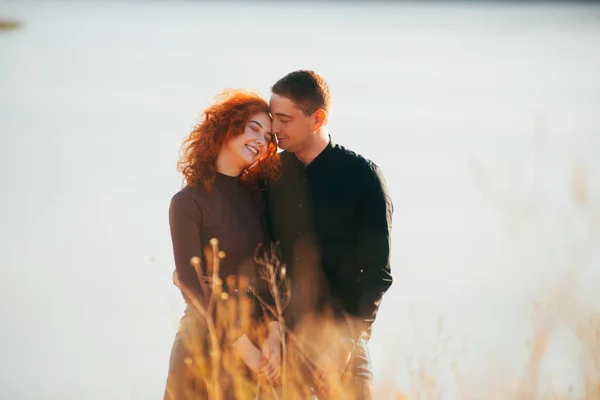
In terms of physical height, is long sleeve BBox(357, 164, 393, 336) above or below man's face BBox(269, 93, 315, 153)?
below

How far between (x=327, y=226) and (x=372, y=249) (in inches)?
7.9

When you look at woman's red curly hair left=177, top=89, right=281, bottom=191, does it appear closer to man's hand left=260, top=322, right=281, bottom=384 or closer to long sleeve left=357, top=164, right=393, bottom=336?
long sleeve left=357, top=164, right=393, bottom=336

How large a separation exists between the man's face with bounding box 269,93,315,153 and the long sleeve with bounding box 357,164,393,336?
0.33 metres

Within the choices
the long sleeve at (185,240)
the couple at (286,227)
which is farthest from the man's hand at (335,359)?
the long sleeve at (185,240)

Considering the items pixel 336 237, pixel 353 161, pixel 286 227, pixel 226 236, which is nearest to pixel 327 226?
pixel 336 237

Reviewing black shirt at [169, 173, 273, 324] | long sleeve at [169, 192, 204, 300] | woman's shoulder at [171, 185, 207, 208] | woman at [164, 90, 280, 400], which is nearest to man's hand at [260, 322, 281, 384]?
woman at [164, 90, 280, 400]

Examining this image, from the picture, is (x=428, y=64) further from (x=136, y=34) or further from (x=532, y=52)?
(x=136, y=34)

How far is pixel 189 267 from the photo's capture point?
3227mm

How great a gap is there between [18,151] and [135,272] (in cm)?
612

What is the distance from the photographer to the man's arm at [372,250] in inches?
135

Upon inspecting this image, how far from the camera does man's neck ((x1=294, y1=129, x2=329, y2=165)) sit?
11.8 feet

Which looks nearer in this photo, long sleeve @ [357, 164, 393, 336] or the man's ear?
long sleeve @ [357, 164, 393, 336]

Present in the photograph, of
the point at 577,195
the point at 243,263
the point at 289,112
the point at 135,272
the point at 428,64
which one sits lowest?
the point at 135,272

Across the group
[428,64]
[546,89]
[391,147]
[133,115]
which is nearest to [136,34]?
[428,64]
